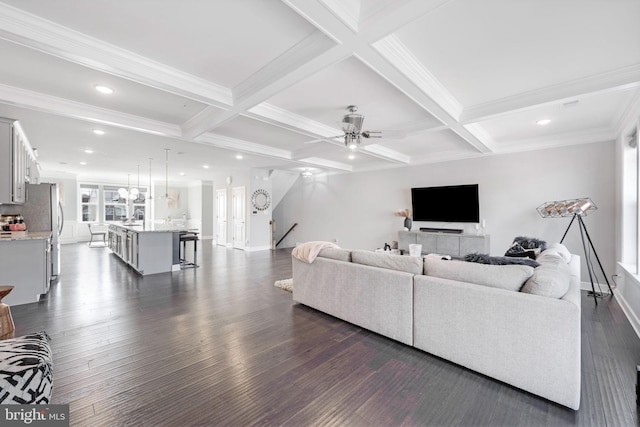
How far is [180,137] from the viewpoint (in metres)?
4.64

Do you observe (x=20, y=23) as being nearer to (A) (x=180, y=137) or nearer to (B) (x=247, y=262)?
(A) (x=180, y=137)

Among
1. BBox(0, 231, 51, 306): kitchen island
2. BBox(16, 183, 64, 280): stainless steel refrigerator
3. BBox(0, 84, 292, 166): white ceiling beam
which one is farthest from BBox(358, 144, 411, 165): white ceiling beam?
BBox(16, 183, 64, 280): stainless steel refrigerator

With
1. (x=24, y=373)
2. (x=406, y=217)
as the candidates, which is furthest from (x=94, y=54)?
(x=406, y=217)

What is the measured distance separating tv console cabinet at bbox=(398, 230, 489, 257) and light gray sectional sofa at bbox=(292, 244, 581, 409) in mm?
2958

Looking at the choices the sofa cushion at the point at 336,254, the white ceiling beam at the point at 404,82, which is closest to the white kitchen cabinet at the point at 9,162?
the sofa cushion at the point at 336,254

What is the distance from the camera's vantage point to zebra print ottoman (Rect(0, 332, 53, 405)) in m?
1.27

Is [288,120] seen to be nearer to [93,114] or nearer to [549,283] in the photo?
[93,114]

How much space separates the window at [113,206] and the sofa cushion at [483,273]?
40.7ft

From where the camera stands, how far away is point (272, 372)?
7.05 feet

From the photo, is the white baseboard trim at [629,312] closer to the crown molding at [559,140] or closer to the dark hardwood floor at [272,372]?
the dark hardwood floor at [272,372]

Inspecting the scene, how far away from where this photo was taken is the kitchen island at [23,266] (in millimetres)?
3559

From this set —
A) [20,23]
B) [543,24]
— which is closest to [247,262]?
[20,23]

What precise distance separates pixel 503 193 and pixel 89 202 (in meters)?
13.6

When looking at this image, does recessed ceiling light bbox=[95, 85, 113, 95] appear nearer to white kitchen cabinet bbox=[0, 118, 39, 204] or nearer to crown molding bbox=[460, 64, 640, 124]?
white kitchen cabinet bbox=[0, 118, 39, 204]
